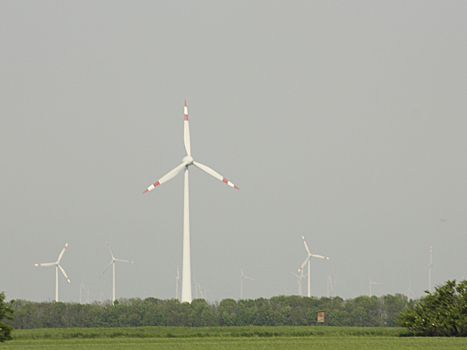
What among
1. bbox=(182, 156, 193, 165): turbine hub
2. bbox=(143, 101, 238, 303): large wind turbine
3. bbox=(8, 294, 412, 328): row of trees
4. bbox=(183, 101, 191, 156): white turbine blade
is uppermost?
bbox=(183, 101, 191, 156): white turbine blade

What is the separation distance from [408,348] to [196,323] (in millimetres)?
78830

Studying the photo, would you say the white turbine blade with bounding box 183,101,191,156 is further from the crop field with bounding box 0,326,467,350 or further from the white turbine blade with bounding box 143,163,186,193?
the crop field with bounding box 0,326,467,350

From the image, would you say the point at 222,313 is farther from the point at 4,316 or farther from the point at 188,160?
the point at 4,316

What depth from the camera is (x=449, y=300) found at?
66.3 m

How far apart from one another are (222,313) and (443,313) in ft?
237

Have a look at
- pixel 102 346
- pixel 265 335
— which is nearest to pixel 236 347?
pixel 102 346

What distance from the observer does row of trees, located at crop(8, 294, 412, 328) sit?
130625mm

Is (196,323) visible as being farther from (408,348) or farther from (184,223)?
(408,348)

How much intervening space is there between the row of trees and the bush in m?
62.3

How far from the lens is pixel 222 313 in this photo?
13325 centimetres

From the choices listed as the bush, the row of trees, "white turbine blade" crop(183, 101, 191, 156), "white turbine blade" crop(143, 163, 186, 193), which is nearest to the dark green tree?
the bush

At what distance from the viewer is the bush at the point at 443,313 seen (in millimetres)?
65375

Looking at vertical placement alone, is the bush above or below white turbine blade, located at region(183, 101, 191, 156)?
below

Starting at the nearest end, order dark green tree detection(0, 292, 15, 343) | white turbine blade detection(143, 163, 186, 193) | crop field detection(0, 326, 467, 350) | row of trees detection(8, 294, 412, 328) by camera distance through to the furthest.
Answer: dark green tree detection(0, 292, 15, 343)
crop field detection(0, 326, 467, 350)
white turbine blade detection(143, 163, 186, 193)
row of trees detection(8, 294, 412, 328)
